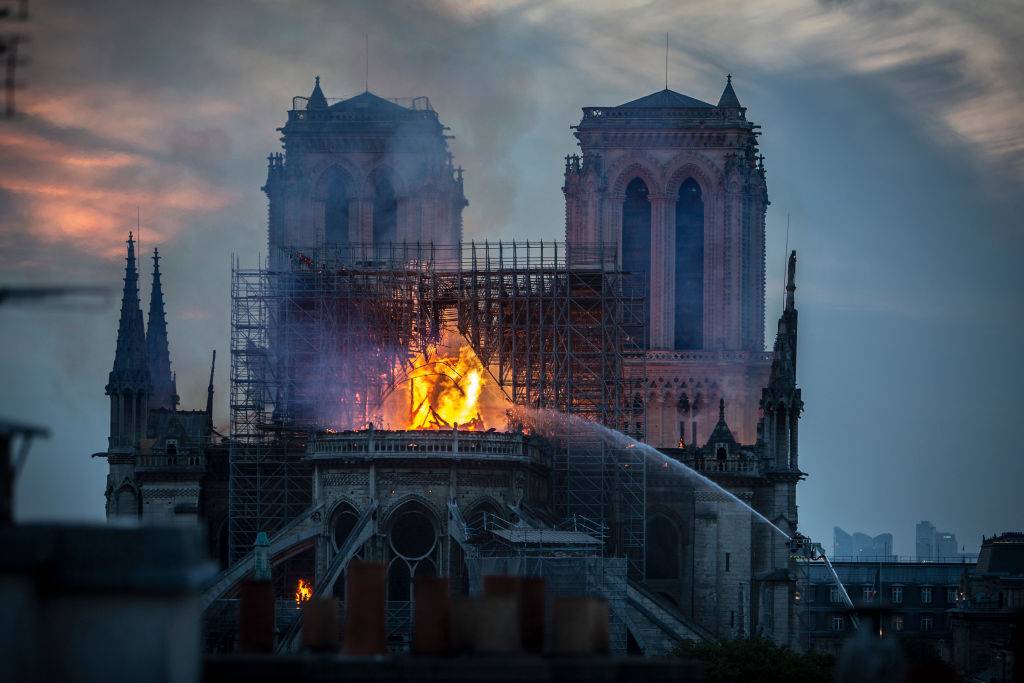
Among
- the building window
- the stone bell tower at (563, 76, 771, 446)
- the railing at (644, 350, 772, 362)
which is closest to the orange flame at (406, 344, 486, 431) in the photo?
the stone bell tower at (563, 76, 771, 446)

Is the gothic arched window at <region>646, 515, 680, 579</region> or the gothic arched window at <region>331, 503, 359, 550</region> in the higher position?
the gothic arched window at <region>331, 503, 359, 550</region>

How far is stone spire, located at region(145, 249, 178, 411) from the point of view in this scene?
108 metres

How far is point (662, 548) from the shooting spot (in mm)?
93688

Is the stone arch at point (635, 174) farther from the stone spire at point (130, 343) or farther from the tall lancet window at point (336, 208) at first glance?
the stone spire at point (130, 343)

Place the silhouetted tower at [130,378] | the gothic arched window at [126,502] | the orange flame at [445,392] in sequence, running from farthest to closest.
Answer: the silhouetted tower at [130,378] → the gothic arched window at [126,502] → the orange flame at [445,392]

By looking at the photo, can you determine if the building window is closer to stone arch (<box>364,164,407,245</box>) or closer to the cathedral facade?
the cathedral facade

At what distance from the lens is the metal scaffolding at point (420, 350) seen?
91.4 metres

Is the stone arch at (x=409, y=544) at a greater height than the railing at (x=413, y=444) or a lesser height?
lesser

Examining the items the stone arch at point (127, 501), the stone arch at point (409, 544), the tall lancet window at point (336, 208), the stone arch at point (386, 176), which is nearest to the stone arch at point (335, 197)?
the tall lancet window at point (336, 208)

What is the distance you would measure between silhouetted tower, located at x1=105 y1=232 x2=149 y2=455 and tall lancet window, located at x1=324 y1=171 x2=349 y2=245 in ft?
32.0

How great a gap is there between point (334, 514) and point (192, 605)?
57.7 m

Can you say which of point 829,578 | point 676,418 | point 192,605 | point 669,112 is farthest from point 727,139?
point 192,605

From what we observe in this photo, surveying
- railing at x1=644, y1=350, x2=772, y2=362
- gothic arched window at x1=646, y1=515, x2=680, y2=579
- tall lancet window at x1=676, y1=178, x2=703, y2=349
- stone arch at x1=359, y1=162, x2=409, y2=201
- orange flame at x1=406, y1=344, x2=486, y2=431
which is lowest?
gothic arched window at x1=646, y1=515, x2=680, y2=579

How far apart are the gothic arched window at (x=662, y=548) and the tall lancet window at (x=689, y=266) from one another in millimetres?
19505
